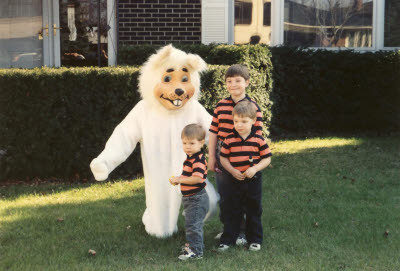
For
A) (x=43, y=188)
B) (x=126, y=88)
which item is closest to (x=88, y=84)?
(x=126, y=88)

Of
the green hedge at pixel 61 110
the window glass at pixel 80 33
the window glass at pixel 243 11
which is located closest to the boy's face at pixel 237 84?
the green hedge at pixel 61 110

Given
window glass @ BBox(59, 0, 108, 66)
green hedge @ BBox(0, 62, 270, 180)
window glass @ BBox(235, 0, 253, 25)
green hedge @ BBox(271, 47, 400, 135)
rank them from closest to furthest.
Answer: green hedge @ BBox(0, 62, 270, 180)
green hedge @ BBox(271, 47, 400, 135)
window glass @ BBox(235, 0, 253, 25)
window glass @ BBox(59, 0, 108, 66)

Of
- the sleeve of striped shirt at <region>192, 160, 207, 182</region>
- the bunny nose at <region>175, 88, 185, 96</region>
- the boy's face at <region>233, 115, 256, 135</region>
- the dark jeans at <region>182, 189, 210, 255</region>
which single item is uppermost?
the bunny nose at <region>175, 88, 185, 96</region>

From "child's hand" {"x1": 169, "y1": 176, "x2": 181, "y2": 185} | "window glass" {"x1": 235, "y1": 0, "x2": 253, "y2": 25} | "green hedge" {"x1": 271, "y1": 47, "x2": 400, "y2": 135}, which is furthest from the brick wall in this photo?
"child's hand" {"x1": 169, "y1": 176, "x2": 181, "y2": 185}

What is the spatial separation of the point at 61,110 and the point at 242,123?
9.99 feet

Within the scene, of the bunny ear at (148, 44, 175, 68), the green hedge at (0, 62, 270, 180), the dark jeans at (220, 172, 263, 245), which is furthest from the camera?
the green hedge at (0, 62, 270, 180)

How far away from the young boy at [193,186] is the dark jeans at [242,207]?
8.7 inches

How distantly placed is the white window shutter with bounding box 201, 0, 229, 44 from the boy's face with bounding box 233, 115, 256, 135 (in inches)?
238

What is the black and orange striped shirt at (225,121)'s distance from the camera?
4.48m

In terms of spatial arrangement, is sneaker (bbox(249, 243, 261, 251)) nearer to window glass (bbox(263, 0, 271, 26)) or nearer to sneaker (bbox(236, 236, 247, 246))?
sneaker (bbox(236, 236, 247, 246))

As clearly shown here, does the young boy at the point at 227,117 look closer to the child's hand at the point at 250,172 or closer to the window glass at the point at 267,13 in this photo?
the child's hand at the point at 250,172

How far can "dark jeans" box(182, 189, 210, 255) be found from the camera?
433cm

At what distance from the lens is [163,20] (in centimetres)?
1026

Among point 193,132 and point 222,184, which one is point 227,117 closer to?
point 193,132
